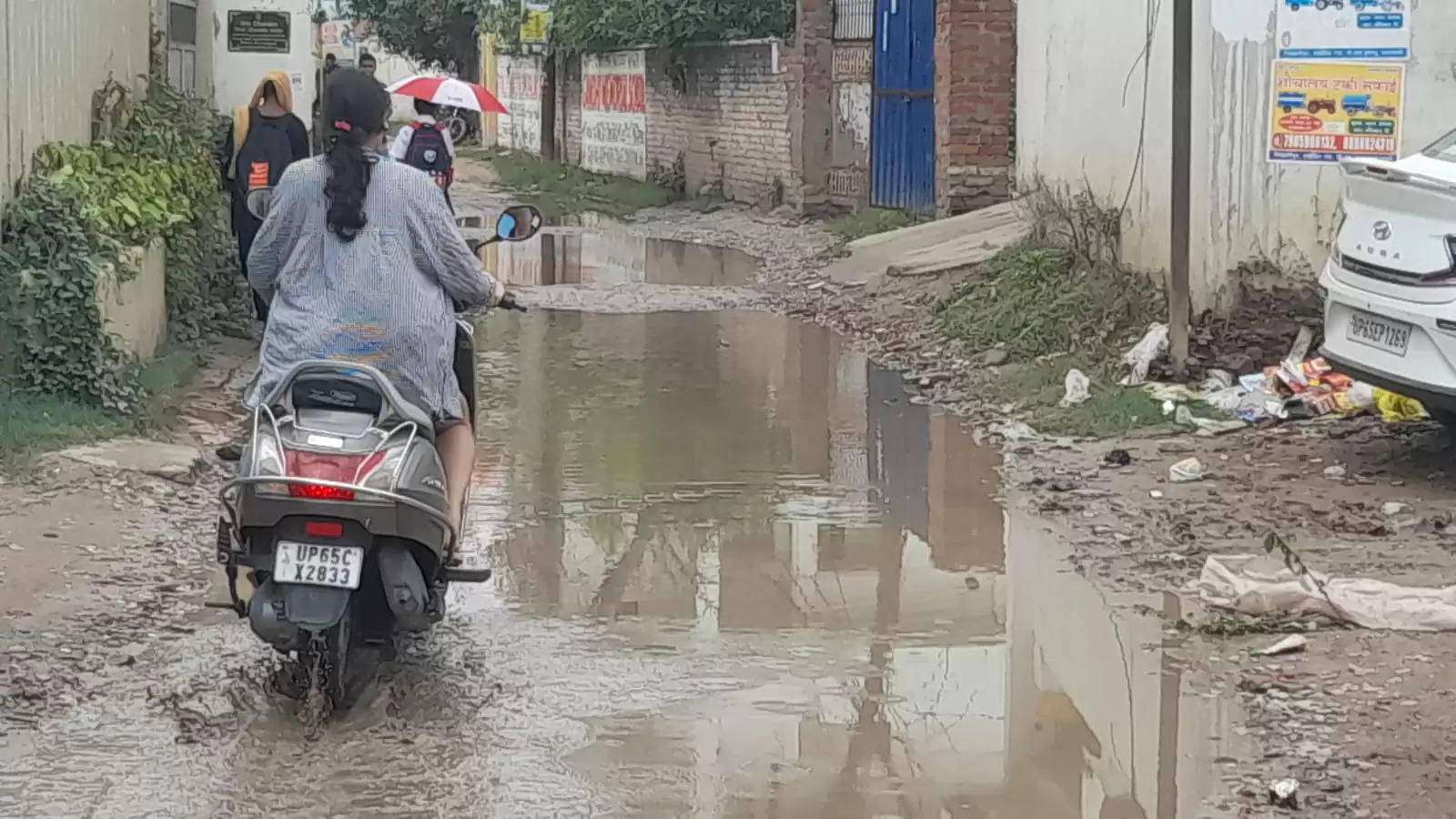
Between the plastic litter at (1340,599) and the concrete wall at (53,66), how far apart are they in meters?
5.55

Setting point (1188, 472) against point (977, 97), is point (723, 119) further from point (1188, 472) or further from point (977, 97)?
point (1188, 472)

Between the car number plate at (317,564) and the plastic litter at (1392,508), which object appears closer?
the car number plate at (317,564)

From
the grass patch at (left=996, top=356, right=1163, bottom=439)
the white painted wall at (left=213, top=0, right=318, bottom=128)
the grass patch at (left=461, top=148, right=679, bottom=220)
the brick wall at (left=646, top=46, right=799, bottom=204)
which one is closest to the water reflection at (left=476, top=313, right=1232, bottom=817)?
the grass patch at (left=996, top=356, right=1163, bottom=439)

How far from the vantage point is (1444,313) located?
7387mm

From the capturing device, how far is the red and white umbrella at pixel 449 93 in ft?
40.6

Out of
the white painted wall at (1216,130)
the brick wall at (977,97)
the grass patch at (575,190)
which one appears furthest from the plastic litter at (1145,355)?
the grass patch at (575,190)

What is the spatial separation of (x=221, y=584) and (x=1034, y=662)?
9.67 ft

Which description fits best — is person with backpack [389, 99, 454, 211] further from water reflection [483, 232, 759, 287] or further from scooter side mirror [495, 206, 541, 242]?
scooter side mirror [495, 206, 541, 242]

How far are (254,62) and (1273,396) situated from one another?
332 inches

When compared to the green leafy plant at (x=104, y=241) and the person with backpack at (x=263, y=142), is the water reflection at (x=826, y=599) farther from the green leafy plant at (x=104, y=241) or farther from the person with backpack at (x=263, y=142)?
the green leafy plant at (x=104, y=241)

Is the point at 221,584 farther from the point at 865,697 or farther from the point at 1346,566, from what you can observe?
the point at 1346,566

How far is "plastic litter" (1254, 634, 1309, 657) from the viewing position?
5.80 metres

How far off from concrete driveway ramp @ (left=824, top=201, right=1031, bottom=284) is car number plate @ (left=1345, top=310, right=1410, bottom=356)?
5.71 meters

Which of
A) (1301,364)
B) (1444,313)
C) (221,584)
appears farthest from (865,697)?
(1301,364)
